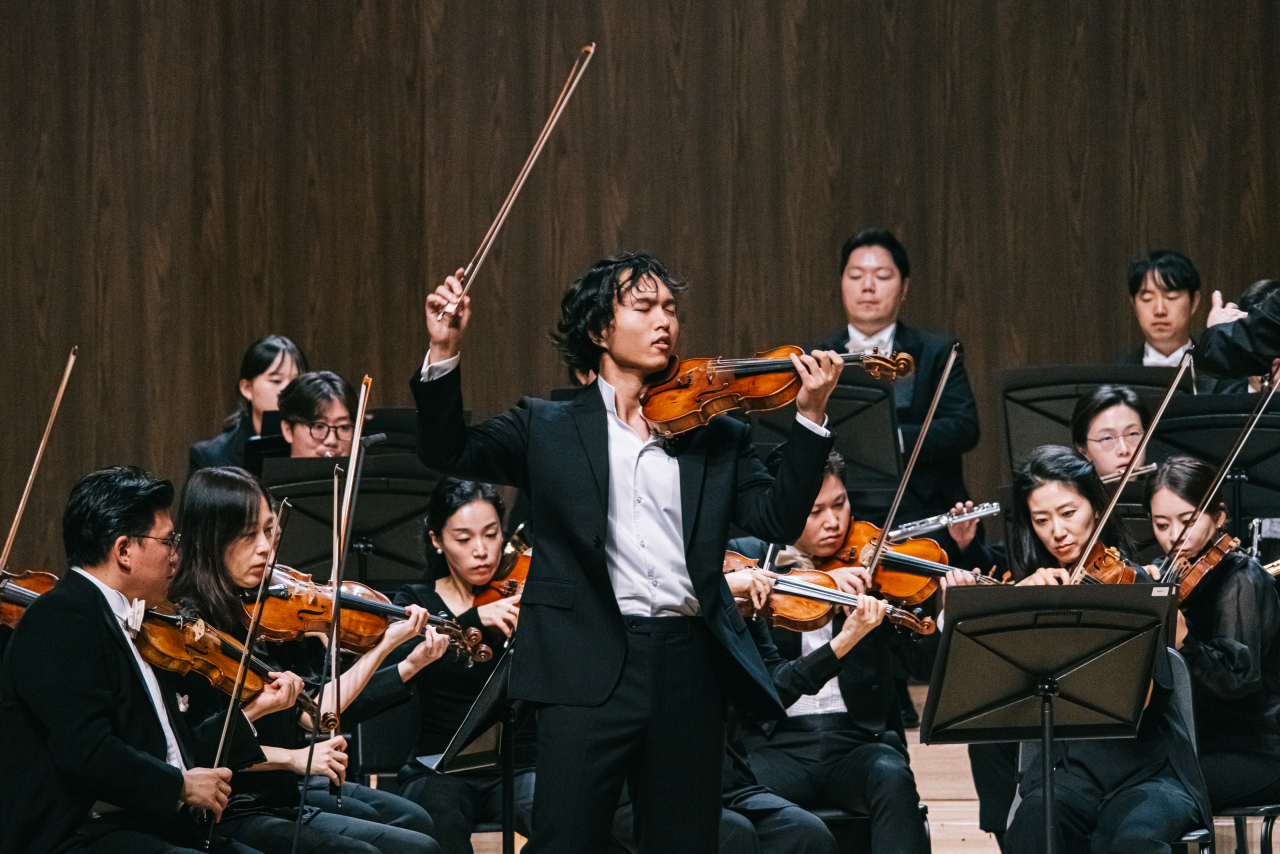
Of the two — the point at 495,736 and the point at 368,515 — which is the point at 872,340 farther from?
the point at 495,736

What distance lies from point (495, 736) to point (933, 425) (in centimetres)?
156

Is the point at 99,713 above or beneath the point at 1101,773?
above

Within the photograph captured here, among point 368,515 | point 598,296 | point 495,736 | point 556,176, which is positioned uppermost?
point 556,176

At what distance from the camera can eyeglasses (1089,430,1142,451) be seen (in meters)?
3.65

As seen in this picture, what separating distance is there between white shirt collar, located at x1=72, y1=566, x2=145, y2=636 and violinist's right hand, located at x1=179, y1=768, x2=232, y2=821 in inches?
9.8

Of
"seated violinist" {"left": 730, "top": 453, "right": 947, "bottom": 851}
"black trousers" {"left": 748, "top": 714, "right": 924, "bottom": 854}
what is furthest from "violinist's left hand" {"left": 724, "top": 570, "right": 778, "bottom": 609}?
"black trousers" {"left": 748, "top": 714, "right": 924, "bottom": 854}

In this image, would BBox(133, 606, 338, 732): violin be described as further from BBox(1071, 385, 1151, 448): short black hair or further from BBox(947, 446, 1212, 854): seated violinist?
BBox(1071, 385, 1151, 448): short black hair

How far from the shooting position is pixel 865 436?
12.4 feet

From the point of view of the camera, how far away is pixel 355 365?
5.51 meters

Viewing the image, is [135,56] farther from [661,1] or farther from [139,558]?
[139,558]

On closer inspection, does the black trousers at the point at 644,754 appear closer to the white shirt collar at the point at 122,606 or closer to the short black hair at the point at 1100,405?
the white shirt collar at the point at 122,606

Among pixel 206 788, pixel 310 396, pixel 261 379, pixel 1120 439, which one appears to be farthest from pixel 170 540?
pixel 1120 439

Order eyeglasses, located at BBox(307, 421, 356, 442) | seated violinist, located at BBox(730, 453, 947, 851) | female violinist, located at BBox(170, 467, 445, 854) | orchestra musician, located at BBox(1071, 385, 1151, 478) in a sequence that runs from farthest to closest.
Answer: eyeglasses, located at BBox(307, 421, 356, 442), orchestra musician, located at BBox(1071, 385, 1151, 478), seated violinist, located at BBox(730, 453, 947, 851), female violinist, located at BBox(170, 467, 445, 854)

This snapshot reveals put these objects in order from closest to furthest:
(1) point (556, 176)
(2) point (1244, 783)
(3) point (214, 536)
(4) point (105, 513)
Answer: (4) point (105, 513) → (3) point (214, 536) → (2) point (1244, 783) → (1) point (556, 176)
